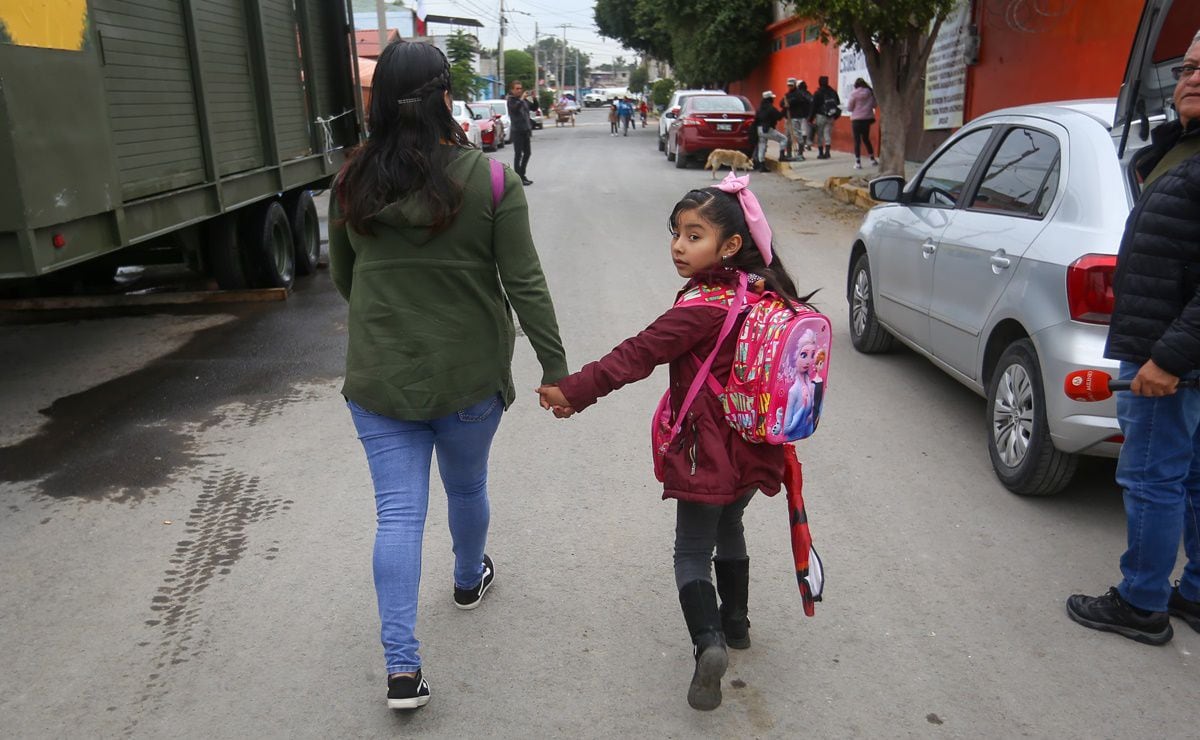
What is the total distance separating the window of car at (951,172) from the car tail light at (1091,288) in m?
1.55

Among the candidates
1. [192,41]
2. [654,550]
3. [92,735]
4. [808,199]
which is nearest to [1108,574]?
[654,550]

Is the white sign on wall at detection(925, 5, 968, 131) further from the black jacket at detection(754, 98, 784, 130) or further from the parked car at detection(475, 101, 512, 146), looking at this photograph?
the parked car at detection(475, 101, 512, 146)

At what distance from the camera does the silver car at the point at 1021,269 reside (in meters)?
4.04

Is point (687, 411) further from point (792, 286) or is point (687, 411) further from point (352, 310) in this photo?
point (352, 310)

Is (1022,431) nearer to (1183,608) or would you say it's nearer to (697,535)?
(1183,608)

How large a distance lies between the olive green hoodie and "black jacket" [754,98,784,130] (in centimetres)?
1914

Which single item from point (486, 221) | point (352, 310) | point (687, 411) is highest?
point (486, 221)

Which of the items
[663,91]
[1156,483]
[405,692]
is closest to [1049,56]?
[1156,483]

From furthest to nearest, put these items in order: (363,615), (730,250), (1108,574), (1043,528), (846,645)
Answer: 1. (1043,528)
2. (1108,574)
3. (363,615)
4. (846,645)
5. (730,250)

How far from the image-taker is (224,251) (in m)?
8.63

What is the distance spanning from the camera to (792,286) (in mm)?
2850

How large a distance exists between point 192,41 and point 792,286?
5637 millimetres

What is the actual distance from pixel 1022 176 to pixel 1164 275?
2.08 m

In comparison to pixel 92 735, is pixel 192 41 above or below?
above
